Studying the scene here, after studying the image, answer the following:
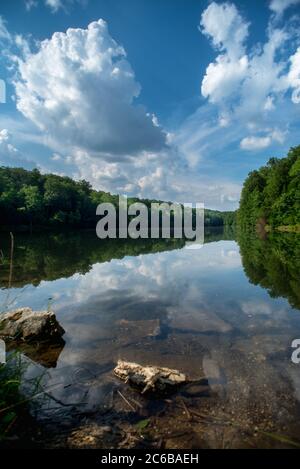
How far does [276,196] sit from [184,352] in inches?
2427

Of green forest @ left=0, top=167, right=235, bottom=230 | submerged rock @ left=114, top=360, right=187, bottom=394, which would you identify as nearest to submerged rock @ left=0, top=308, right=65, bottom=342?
submerged rock @ left=114, top=360, right=187, bottom=394

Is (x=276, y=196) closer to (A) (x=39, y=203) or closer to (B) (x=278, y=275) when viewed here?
(B) (x=278, y=275)

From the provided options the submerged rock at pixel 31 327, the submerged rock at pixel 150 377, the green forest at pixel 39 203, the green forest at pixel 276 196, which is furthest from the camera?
the green forest at pixel 39 203

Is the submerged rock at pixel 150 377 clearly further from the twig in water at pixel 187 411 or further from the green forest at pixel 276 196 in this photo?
the green forest at pixel 276 196

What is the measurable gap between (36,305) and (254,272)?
1230 cm

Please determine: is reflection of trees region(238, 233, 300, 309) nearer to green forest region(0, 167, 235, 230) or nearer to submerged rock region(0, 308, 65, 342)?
submerged rock region(0, 308, 65, 342)

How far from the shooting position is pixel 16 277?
1479 centimetres

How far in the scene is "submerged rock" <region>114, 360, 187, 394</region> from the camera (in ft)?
15.8

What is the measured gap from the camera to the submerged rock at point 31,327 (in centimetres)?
701

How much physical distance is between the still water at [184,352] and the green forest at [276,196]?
4581 cm

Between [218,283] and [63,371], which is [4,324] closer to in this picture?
[63,371]

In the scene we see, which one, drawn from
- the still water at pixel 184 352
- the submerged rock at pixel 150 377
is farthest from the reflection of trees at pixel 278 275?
the submerged rock at pixel 150 377
